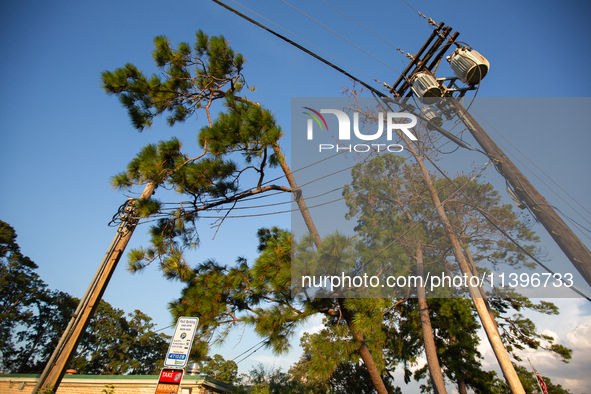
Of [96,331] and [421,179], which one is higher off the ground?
[421,179]

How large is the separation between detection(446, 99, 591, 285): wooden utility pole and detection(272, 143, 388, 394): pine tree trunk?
278cm

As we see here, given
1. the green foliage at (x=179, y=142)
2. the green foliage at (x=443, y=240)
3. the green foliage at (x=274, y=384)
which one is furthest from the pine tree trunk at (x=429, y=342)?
the green foliage at (x=179, y=142)

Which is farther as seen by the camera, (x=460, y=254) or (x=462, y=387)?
(x=462, y=387)

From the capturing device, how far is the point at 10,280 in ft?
77.0

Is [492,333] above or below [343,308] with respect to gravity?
above

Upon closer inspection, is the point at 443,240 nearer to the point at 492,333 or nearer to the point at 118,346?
the point at 492,333

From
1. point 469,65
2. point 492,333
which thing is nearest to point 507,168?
point 469,65

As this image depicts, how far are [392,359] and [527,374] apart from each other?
8074 millimetres

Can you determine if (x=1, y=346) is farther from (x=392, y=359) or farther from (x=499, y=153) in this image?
(x=499, y=153)

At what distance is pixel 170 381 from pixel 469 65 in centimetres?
645

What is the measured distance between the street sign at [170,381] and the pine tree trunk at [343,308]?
2272 millimetres

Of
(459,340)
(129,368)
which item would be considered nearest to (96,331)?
(129,368)

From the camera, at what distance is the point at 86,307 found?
380 cm

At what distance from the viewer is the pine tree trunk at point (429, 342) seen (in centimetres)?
791
